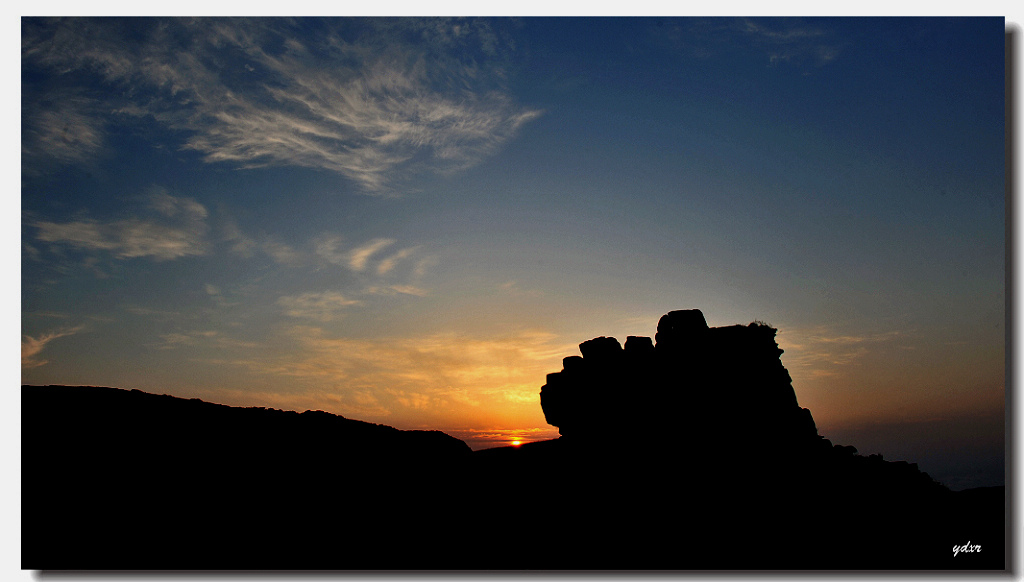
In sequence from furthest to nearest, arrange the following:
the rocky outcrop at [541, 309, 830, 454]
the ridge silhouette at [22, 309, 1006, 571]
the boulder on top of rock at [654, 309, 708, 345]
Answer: the boulder on top of rock at [654, 309, 708, 345], the rocky outcrop at [541, 309, 830, 454], the ridge silhouette at [22, 309, 1006, 571]

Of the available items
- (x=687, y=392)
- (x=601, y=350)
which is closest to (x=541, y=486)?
(x=601, y=350)

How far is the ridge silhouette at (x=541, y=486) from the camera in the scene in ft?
64.1

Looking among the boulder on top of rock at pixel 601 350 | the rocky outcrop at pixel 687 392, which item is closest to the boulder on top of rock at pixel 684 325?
the rocky outcrop at pixel 687 392

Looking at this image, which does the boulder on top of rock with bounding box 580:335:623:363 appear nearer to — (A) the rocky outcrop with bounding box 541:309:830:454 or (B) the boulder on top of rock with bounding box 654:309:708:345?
(A) the rocky outcrop with bounding box 541:309:830:454

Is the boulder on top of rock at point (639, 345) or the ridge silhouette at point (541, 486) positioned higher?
the boulder on top of rock at point (639, 345)

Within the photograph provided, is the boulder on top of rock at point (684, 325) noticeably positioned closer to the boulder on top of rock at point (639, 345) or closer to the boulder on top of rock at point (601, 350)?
the boulder on top of rock at point (639, 345)

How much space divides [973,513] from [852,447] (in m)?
9.75

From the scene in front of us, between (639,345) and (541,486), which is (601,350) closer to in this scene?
(639,345)

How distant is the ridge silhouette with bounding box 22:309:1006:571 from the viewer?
1955 cm

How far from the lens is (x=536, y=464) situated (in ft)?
130

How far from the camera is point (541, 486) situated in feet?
112

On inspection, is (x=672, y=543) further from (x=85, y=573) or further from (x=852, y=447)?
(x=852, y=447)

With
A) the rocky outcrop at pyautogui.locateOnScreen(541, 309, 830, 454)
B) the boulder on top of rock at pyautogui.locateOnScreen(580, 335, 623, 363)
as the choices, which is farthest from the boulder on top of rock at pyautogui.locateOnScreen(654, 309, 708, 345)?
Result: the boulder on top of rock at pyautogui.locateOnScreen(580, 335, 623, 363)

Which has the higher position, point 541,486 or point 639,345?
point 639,345
